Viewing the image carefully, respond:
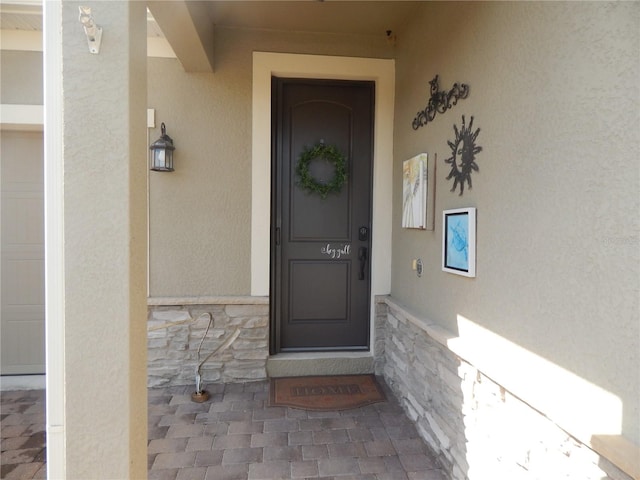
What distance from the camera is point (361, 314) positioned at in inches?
128

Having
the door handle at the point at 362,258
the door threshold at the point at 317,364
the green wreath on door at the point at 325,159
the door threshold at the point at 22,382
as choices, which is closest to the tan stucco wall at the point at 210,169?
the green wreath on door at the point at 325,159

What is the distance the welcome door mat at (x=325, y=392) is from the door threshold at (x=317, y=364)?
1.8 inches

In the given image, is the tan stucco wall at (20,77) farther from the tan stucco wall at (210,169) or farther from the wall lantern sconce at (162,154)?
the wall lantern sconce at (162,154)

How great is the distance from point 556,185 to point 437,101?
1167 millimetres

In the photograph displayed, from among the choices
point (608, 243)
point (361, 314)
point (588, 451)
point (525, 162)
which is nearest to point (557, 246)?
point (608, 243)

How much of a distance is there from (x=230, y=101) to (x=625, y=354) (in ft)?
9.67

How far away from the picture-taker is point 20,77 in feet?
9.27

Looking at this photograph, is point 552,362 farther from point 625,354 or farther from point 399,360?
point 399,360

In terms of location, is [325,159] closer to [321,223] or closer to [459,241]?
[321,223]

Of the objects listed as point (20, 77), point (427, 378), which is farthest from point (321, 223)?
point (20, 77)

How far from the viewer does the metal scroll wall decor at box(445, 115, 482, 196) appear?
73.0 inches

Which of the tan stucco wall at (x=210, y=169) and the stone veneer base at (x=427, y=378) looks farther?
the tan stucco wall at (x=210, y=169)

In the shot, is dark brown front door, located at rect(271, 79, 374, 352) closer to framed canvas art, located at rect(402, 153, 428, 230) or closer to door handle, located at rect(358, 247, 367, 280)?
door handle, located at rect(358, 247, 367, 280)

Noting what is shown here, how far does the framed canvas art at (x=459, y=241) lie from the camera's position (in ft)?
6.01
